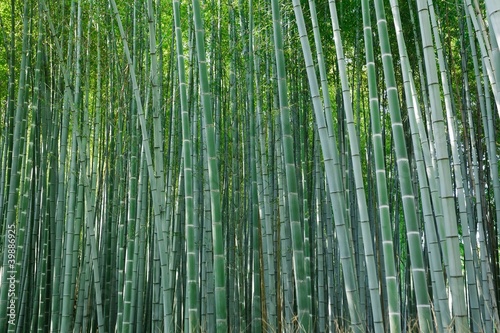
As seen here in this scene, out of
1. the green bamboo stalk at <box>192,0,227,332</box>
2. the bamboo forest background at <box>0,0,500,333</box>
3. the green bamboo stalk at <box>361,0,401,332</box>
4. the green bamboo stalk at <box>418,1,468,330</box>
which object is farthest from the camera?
the bamboo forest background at <box>0,0,500,333</box>

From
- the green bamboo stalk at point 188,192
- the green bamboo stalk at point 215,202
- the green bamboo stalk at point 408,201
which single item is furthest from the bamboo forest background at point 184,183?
the green bamboo stalk at point 408,201

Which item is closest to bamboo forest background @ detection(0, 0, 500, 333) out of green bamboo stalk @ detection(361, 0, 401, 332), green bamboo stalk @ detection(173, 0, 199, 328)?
green bamboo stalk @ detection(173, 0, 199, 328)

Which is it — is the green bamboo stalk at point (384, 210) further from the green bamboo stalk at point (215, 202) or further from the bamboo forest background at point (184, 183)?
the green bamboo stalk at point (215, 202)

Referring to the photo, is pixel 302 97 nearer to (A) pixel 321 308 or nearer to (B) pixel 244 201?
(B) pixel 244 201

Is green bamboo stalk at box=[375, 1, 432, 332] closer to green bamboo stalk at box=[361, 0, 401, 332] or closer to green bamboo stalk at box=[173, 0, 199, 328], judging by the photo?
green bamboo stalk at box=[361, 0, 401, 332]

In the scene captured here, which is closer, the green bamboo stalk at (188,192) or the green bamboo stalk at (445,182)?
the green bamboo stalk at (445,182)

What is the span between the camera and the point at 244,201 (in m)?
4.73

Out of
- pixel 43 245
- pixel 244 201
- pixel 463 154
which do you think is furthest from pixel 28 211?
pixel 463 154

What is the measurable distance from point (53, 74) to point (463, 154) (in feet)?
11.7

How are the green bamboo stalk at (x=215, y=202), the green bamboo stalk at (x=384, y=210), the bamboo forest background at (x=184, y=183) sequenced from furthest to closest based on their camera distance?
1. the bamboo forest background at (x=184, y=183)
2. the green bamboo stalk at (x=215, y=202)
3. the green bamboo stalk at (x=384, y=210)

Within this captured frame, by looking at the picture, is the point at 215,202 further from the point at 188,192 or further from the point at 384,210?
the point at 384,210

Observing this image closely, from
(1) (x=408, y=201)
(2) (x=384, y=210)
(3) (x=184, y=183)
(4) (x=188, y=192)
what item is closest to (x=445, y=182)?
(1) (x=408, y=201)

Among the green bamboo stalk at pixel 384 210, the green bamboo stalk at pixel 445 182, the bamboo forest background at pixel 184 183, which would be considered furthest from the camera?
the bamboo forest background at pixel 184 183

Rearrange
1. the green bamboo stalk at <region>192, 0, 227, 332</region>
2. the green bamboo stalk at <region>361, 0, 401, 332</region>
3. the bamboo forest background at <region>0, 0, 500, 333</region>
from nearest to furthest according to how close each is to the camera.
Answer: the green bamboo stalk at <region>361, 0, 401, 332</region> → the green bamboo stalk at <region>192, 0, 227, 332</region> → the bamboo forest background at <region>0, 0, 500, 333</region>
